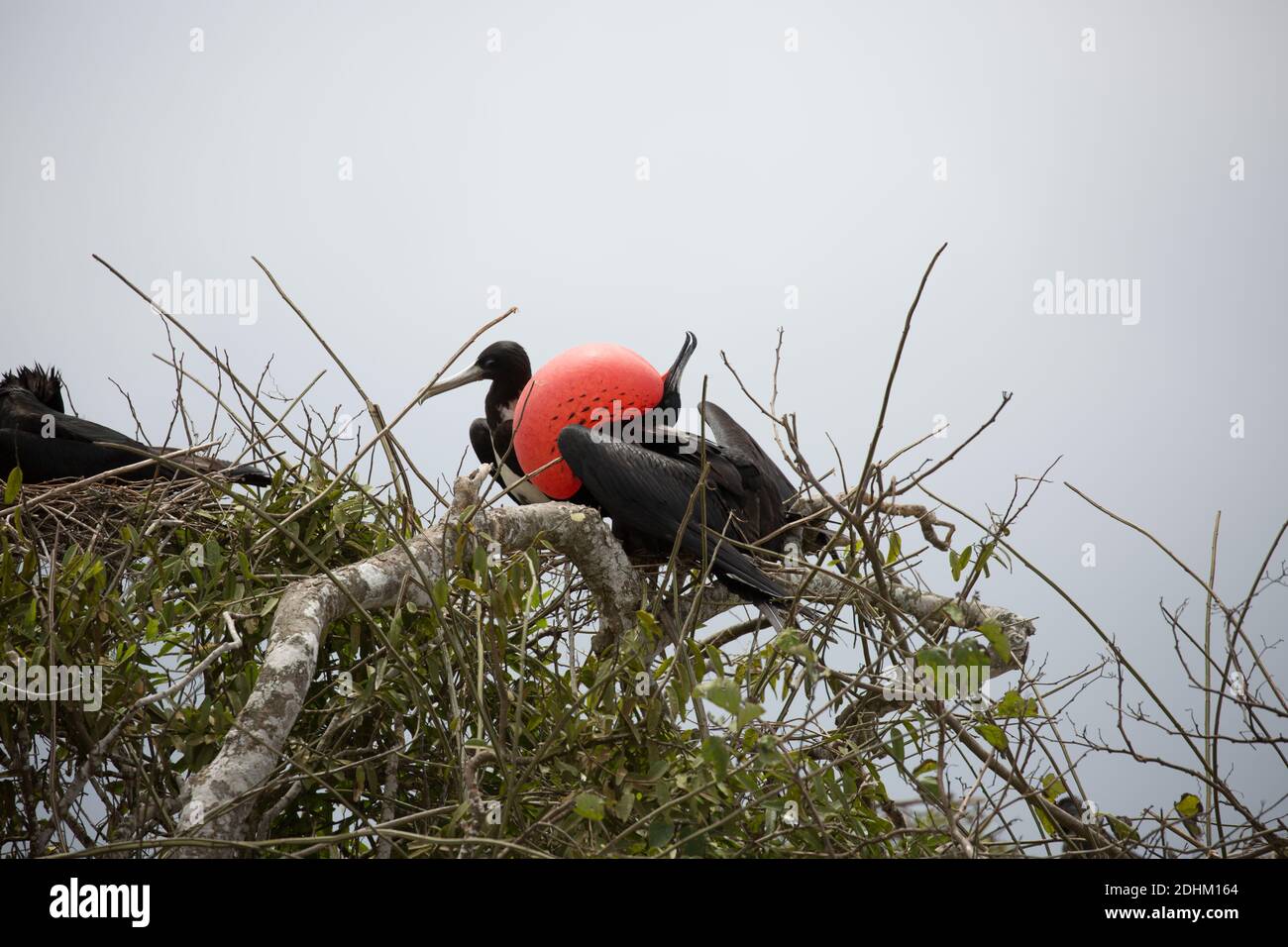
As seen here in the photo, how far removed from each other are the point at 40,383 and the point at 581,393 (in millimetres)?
1907

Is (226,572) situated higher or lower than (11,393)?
lower

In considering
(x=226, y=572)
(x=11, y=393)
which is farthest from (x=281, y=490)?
(x=11, y=393)

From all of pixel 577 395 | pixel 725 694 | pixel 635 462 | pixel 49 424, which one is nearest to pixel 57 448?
pixel 49 424

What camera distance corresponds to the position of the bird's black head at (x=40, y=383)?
312 cm

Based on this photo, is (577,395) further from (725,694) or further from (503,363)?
(725,694)

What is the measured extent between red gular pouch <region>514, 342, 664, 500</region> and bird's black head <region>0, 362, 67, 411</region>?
1.72m

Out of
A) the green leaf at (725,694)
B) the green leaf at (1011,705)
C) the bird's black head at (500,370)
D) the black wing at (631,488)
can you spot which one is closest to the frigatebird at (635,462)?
the black wing at (631,488)

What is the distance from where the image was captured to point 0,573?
5.40 feet

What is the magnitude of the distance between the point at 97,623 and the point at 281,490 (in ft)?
1.54

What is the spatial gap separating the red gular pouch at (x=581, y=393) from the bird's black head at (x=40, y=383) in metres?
1.72

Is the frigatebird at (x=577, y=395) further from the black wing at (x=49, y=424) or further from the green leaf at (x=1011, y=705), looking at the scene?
the green leaf at (x=1011, y=705)

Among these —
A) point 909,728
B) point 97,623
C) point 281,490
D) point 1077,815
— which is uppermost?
point 281,490

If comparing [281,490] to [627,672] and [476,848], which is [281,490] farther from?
[476,848]

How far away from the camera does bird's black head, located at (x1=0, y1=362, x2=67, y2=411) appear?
3123 millimetres
